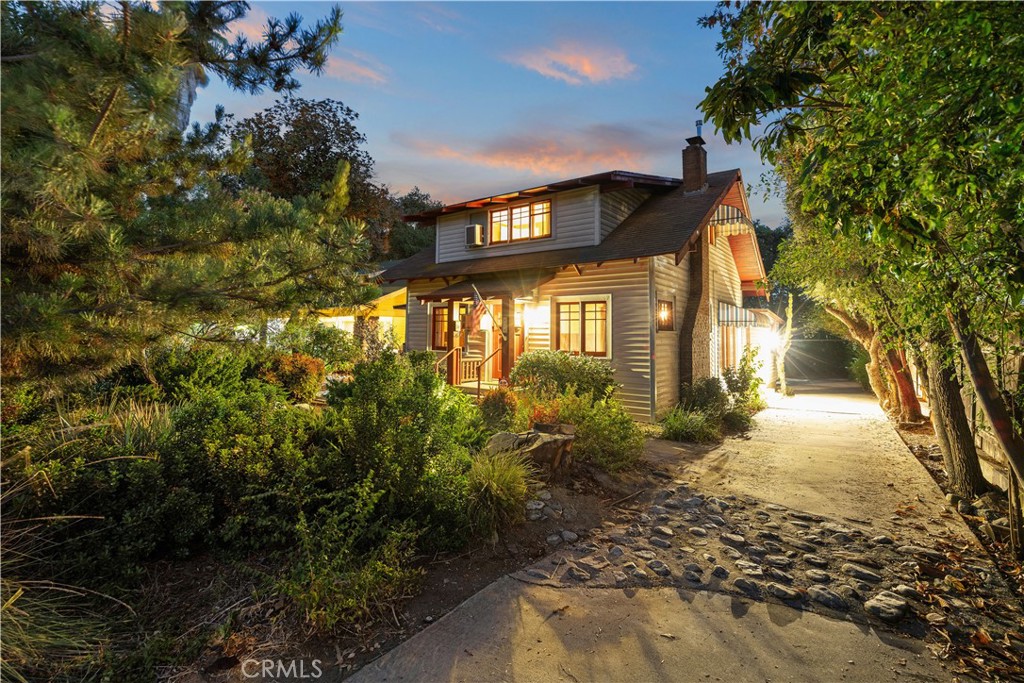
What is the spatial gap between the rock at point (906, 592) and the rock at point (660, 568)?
5.98 feet

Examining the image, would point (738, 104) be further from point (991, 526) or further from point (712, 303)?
point (712, 303)

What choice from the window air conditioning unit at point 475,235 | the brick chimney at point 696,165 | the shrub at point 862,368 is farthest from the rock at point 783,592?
the shrub at point 862,368

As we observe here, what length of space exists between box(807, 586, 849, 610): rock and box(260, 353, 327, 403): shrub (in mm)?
10450

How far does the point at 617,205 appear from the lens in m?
13.2

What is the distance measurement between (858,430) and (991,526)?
6298mm

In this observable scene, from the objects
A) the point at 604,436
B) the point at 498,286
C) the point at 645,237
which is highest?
the point at 645,237

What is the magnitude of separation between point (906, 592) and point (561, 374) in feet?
22.4

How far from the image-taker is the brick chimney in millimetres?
13242

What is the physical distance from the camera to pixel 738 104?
10.1ft

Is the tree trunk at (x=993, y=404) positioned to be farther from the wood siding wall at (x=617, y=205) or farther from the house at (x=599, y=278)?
the wood siding wall at (x=617, y=205)

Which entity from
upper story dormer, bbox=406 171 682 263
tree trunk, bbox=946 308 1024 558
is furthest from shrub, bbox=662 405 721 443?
upper story dormer, bbox=406 171 682 263

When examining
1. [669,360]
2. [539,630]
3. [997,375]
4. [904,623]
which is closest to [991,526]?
[997,375]

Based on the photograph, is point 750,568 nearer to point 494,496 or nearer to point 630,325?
point 494,496

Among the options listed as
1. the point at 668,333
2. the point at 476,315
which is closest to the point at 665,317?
the point at 668,333
